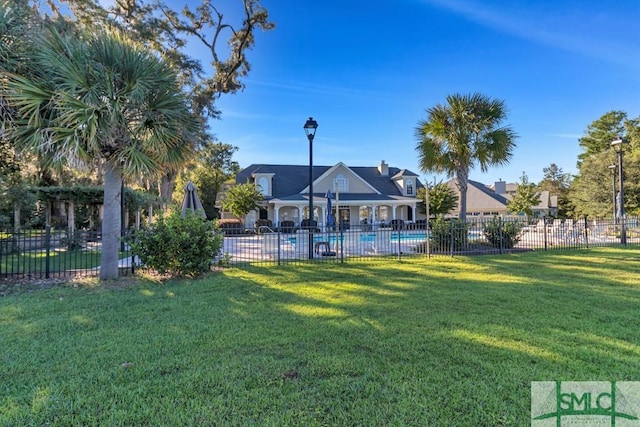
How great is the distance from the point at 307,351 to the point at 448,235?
985 cm

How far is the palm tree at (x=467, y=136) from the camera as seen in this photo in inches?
501

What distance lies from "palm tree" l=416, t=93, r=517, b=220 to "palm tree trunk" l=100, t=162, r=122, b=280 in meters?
11.4

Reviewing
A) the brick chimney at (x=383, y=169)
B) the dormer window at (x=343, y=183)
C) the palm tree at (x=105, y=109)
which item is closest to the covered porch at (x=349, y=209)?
the dormer window at (x=343, y=183)

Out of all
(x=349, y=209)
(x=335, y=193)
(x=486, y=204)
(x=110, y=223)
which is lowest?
(x=110, y=223)

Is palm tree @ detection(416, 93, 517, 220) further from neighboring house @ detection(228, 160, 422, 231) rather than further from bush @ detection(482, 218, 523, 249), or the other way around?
neighboring house @ detection(228, 160, 422, 231)

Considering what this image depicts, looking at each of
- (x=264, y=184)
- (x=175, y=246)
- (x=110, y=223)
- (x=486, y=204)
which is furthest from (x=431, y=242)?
(x=486, y=204)

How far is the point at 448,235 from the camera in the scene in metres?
11.9

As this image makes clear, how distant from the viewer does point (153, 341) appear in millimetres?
3818

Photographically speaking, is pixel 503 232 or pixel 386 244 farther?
pixel 386 244

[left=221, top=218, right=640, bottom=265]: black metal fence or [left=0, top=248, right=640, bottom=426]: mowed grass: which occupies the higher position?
[left=221, top=218, right=640, bottom=265]: black metal fence

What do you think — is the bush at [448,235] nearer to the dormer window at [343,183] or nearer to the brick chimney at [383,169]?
the dormer window at [343,183]

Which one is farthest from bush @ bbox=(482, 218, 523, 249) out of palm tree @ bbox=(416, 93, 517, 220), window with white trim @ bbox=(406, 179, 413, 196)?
window with white trim @ bbox=(406, 179, 413, 196)

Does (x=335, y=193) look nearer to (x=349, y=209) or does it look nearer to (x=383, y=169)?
(x=349, y=209)

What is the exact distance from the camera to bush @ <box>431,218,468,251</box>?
11.8m
